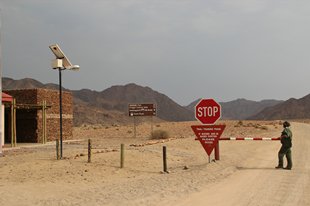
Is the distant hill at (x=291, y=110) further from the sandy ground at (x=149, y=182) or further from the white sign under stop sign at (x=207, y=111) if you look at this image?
the sandy ground at (x=149, y=182)

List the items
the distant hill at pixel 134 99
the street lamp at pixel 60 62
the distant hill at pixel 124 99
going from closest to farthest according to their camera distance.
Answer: the street lamp at pixel 60 62 → the distant hill at pixel 124 99 → the distant hill at pixel 134 99

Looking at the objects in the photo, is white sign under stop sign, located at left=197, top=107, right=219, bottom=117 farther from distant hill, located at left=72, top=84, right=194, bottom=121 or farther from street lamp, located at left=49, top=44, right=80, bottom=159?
distant hill, located at left=72, top=84, right=194, bottom=121

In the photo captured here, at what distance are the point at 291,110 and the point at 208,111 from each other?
128 meters

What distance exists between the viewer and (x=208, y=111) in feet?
48.9

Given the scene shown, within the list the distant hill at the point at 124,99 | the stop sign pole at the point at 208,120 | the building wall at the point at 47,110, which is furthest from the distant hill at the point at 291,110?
the stop sign pole at the point at 208,120

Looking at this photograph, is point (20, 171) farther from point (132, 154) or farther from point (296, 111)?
point (296, 111)

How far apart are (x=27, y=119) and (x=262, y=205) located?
25.4 m

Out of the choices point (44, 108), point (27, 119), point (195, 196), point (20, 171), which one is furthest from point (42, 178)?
point (27, 119)

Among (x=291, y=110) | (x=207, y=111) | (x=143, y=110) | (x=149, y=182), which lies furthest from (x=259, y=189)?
(x=291, y=110)

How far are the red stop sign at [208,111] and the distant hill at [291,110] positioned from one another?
12005 centimetres

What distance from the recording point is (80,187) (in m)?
11.0

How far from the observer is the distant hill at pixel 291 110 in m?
131

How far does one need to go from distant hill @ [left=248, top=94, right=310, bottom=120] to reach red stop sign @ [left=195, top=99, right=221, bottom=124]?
394 ft

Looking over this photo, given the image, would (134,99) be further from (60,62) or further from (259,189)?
(259,189)
